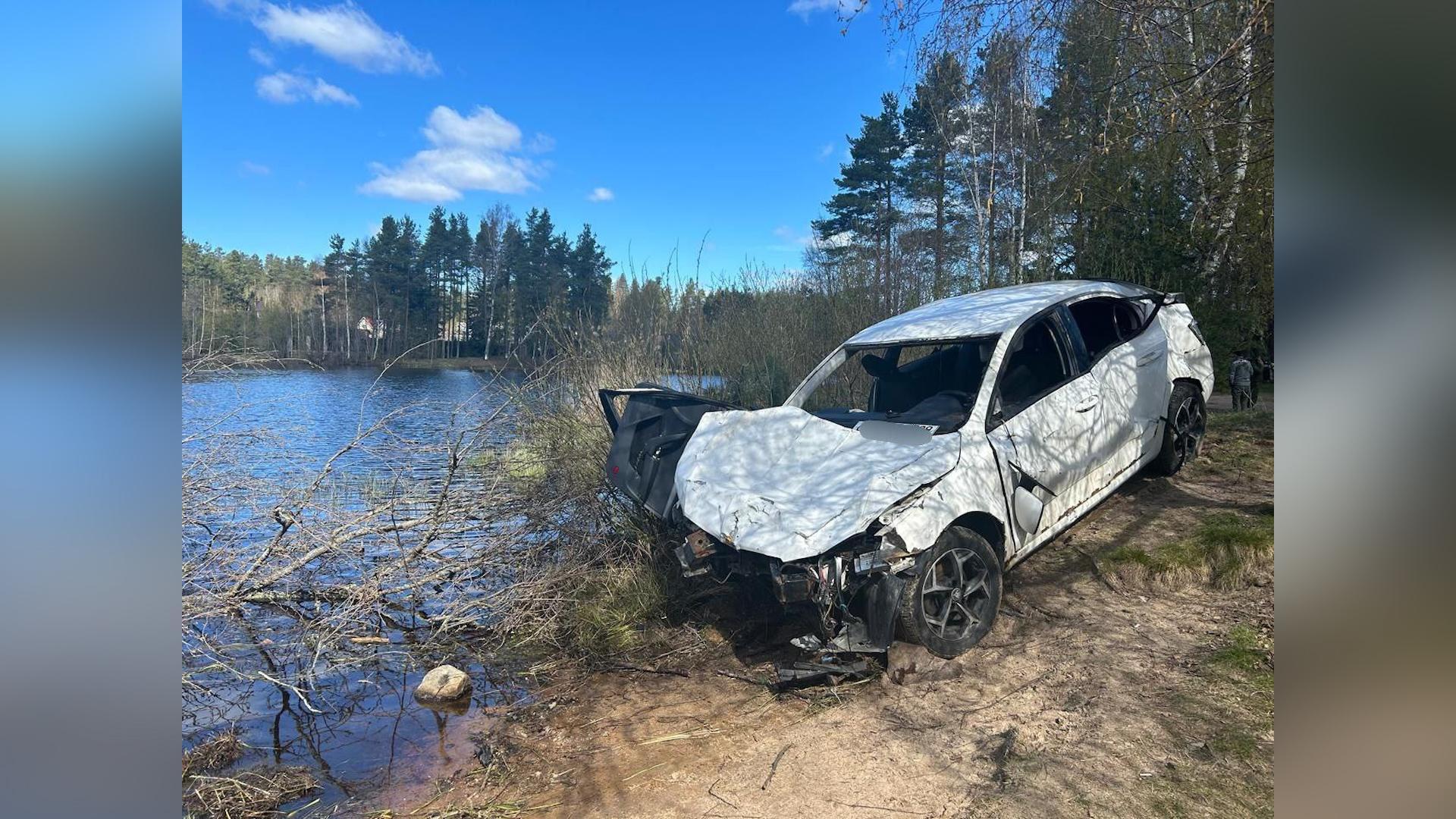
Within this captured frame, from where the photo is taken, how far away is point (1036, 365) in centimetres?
600

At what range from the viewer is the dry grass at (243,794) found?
3982mm

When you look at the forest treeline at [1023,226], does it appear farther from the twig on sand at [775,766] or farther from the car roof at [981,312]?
the twig on sand at [775,766]

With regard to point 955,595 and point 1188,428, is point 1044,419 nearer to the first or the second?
point 955,595

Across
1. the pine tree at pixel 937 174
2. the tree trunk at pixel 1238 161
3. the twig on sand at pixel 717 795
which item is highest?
the pine tree at pixel 937 174

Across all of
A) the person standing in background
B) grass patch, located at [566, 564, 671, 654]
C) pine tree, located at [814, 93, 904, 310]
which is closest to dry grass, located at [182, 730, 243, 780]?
grass patch, located at [566, 564, 671, 654]

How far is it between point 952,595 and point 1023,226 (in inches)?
424

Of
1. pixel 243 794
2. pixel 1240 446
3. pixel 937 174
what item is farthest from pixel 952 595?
pixel 937 174

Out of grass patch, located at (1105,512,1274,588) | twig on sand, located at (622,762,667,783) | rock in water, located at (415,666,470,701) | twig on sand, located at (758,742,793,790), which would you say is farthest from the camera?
rock in water, located at (415,666,470,701)

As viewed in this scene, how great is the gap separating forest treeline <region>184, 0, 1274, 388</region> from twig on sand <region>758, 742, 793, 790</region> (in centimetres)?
317

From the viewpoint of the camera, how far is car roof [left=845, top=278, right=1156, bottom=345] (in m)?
5.64

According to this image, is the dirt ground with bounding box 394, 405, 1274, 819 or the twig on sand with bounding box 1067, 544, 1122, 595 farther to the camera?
the twig on sand with bounding box 1067, 544, 1122, 595

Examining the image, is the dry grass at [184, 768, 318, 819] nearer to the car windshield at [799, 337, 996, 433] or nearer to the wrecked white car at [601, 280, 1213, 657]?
the wrecked white car at [601, 280, 1213, 657]

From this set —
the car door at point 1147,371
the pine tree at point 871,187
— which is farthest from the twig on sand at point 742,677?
the pine tree at point 871,187

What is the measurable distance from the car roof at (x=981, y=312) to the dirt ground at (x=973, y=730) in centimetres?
195
